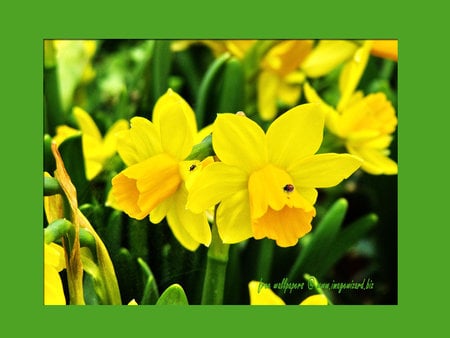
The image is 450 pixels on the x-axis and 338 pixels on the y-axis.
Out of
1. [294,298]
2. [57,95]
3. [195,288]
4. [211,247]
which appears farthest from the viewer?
[57,95]

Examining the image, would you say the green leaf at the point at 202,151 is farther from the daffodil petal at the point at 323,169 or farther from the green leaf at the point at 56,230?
the green leaf at the point at 56,230

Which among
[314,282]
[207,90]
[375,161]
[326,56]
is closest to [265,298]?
[314,282]

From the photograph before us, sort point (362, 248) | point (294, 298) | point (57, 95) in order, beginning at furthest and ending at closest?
point (362, 248)
point (57, 95)
point (294, 298)

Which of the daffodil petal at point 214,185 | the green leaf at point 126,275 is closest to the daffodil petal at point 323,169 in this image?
the daffodil petal at point 214,185


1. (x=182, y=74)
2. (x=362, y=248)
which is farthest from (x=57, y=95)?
(x=362, y=248)

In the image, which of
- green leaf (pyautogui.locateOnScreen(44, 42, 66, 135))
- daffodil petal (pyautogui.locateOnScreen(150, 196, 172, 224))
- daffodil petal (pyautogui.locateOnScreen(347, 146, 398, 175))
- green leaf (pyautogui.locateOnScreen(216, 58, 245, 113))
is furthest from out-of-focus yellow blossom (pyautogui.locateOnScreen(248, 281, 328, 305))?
green leaf (pyautogui.locateOnScreen(44, 42, 66, 135))

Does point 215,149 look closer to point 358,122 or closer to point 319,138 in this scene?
point 319,138

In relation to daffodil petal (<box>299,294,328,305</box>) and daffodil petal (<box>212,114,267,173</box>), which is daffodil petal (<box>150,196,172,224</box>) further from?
daffodil petal (<box>299,294,328,305</box>)
